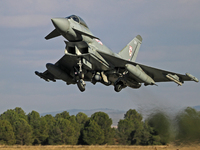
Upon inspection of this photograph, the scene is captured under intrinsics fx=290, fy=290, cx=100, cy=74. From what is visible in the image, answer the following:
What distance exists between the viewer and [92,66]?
65.7 ft

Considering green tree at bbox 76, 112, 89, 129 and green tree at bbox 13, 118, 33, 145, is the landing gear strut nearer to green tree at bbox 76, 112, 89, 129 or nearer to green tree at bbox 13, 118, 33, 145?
green tree at bbox 13, 118, 33, 145

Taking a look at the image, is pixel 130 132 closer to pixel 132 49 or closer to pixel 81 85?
pixel 132 49

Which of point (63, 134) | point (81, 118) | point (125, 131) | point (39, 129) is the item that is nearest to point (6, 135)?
point (39, 129)

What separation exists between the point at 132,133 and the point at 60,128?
1256cm

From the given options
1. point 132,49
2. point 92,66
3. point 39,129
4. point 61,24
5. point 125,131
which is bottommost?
point 39,129

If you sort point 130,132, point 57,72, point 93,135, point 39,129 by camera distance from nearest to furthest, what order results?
point 57,72 → point 130,132 → point 93,135 → point 39,129

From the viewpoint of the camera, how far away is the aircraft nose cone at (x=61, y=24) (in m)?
17.5

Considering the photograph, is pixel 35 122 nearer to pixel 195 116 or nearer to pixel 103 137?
pixel 103 137

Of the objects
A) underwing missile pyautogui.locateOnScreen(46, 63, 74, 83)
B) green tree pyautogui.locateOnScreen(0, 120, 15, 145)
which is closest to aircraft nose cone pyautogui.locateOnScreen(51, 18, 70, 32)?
underwing missile pyautogui.locateOnScreen(46, 63, 74, 83)

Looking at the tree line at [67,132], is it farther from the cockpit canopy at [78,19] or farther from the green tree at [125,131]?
the cockpit canopy at [78,19]

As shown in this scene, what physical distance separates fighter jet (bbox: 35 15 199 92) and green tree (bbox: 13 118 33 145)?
26.9 meters

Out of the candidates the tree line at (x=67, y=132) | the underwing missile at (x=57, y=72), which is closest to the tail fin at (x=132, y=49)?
the underwing missile at (x=57, y=72)

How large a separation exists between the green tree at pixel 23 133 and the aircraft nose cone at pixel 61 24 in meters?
31.6

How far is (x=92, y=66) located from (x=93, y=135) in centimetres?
2978
